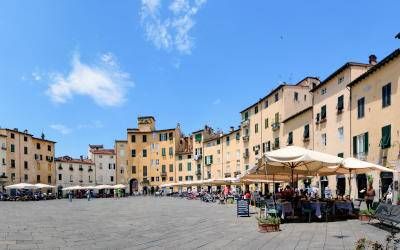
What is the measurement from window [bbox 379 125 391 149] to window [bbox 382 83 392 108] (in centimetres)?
137

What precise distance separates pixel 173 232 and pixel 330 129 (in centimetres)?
2340

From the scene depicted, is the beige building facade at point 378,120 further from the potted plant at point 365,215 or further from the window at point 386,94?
the potted plant at point 365,215

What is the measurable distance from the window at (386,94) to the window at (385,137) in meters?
1.37

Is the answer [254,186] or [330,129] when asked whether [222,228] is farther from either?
[254,186]

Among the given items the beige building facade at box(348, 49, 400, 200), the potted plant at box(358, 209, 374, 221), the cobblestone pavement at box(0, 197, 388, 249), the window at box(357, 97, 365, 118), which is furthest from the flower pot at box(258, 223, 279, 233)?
the window at box(357, 97, 365, 118)

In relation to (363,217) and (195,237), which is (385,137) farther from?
(195,237)

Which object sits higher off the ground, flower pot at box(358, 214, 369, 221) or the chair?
the chair

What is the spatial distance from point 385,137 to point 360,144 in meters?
3.86

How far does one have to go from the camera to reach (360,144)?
→ 96.8 ft

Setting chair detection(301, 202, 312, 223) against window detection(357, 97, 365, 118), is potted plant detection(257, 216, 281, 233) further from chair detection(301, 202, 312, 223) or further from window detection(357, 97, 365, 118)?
window detection(357, 97, 365, 118)

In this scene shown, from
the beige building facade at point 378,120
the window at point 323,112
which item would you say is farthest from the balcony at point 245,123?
the beige building facade at point 378,120

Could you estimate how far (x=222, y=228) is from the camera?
49.3ft

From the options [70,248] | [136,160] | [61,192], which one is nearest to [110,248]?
[70,248]

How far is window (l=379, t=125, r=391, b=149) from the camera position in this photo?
25391 millimetres
